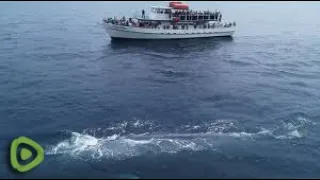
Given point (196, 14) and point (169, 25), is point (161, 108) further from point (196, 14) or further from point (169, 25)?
point (196, 14)

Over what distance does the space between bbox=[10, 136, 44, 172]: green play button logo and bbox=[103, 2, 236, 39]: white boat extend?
73.4m

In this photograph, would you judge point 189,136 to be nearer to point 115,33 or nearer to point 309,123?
point 309,123

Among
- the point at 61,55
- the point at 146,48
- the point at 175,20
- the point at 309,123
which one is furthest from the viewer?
the point at 175,20

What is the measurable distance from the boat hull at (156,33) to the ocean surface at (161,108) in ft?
15.2

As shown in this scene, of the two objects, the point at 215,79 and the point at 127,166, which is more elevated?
the point at 215,79

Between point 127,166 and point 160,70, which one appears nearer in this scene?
point 127,166

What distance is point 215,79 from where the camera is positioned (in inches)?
3329

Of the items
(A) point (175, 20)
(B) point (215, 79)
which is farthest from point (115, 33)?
(B) point (215, 79)

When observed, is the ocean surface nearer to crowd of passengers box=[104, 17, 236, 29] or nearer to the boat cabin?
crowd of passengers box=[104, 17, 236, 29]

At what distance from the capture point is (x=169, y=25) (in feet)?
423

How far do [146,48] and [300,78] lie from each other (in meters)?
48.6

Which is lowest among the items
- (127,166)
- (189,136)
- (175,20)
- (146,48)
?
(127,166)

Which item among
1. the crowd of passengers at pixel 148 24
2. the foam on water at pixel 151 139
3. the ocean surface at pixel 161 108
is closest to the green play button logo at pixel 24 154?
the ocean surface at pixel 161 108

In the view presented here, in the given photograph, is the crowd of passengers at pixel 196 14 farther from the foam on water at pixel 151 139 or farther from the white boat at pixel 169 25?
the foam on water at pixel 151 139
